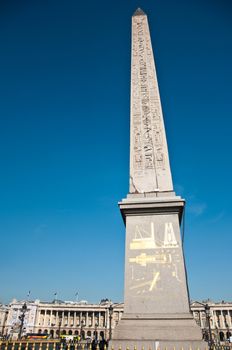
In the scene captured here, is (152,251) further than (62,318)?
No

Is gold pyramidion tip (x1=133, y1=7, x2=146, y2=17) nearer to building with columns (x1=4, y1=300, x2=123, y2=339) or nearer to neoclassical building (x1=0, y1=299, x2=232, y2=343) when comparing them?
neoclassical building (x1=0, y1=299, x2=232, y2=343)

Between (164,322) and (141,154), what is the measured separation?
4844mm

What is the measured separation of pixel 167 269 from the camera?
6992 mm

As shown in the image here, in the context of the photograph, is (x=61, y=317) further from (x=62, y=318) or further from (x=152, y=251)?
(x=152, y=251)

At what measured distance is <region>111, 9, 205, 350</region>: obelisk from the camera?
617 cm

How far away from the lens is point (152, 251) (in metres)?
7.29

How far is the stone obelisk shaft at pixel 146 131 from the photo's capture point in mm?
8845

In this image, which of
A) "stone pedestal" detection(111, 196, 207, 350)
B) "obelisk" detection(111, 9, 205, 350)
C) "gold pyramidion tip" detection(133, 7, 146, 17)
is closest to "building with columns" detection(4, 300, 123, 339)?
"gold pyramidion tip" detection(133, 7, 146, 17)

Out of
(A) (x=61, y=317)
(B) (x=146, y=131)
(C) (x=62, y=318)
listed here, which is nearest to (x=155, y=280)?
(B) (x=146, y=131)

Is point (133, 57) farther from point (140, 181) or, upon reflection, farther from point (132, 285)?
point (132, 285)

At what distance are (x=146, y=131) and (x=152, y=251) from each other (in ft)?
13.7

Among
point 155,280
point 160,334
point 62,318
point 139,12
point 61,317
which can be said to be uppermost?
point 61,317

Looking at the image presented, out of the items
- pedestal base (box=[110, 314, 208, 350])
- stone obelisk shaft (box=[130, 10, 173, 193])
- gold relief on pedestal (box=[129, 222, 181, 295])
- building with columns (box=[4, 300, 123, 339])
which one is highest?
building with columns (box=[4, 300, 123, 339])

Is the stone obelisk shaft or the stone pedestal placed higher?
the stone obelisk shaft
